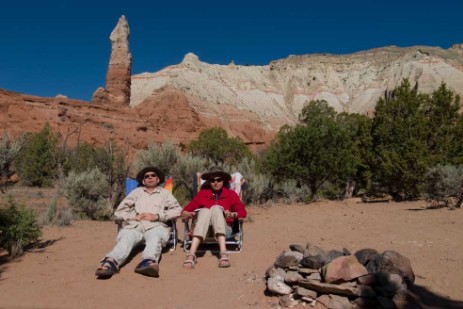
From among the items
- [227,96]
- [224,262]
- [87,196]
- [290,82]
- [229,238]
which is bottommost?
[224,262]

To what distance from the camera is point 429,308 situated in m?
3.22

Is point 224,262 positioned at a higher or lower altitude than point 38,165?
lower

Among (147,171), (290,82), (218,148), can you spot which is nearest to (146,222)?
(147,171)

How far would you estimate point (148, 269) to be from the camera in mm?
4363

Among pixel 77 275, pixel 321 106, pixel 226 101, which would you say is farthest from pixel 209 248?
pixel 226 101

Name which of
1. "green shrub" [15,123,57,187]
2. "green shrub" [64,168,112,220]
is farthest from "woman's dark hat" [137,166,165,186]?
"green shrub" [15,123,57,187]

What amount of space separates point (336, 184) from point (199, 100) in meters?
42.5

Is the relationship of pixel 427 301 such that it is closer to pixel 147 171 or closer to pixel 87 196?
pixel 147 171

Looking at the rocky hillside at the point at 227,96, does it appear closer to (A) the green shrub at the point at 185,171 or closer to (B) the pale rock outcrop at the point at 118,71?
(B) the pale rock outcrop at the point at 118,71

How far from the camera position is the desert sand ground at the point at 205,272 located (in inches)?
145

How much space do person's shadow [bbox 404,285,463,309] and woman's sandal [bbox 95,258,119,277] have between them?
3121mm

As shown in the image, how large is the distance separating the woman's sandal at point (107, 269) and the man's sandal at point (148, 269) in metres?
0.26

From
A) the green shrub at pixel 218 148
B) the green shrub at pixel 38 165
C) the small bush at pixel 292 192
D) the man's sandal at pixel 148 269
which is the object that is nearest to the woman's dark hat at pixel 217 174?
the man's sandal at pixel 148 269

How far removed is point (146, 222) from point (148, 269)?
1056 mm
